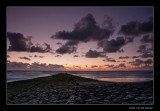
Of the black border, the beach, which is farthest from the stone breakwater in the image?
the black border

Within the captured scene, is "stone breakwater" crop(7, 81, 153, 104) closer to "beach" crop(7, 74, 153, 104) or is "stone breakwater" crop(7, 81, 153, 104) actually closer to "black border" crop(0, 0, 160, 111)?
"beach" crop(7, 74, 153, 104)

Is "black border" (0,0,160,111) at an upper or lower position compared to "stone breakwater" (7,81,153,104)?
upper
